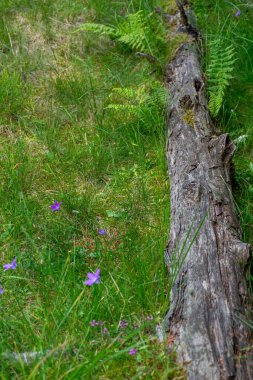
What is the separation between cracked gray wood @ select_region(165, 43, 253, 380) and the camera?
2.46 meters

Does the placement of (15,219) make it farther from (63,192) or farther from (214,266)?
(214,266)

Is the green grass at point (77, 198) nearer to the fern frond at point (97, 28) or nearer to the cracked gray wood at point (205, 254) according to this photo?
the cracked gray wood at point (205, 254)

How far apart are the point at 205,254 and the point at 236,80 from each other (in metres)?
2.64

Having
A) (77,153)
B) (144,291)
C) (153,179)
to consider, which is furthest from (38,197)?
(144,291)

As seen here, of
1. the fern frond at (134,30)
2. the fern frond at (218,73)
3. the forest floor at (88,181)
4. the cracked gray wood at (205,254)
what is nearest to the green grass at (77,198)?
the forest floor at (88,181)

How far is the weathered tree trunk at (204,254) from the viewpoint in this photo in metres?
2.46

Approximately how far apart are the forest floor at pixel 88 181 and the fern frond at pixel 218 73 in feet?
0.60

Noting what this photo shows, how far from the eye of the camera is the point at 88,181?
14.1 feet

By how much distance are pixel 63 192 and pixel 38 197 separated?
0.26 m

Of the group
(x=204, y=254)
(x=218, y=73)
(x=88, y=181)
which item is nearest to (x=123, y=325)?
(x=204, y=254)

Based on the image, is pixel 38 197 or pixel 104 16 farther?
pixel 104 16

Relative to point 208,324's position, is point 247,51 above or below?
above

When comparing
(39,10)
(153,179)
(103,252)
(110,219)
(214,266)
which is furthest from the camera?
(39,10)

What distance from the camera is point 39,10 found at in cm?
589
